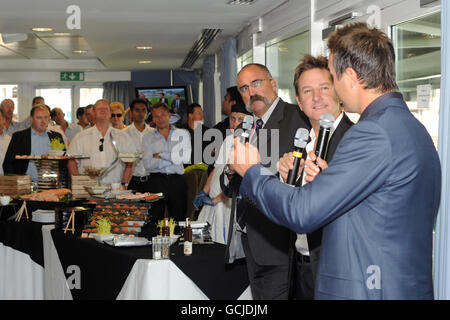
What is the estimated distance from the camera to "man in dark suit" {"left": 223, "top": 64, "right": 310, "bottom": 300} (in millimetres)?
2705

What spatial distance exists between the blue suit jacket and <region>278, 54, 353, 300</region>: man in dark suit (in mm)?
745

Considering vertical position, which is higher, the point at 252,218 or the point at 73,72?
the point at 73,72

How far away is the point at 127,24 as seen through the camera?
8008 millimetres

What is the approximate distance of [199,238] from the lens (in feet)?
11.2

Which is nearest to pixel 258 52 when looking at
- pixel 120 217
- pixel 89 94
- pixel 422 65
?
pixel 422 65

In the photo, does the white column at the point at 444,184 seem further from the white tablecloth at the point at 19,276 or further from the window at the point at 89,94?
the window at the point at 89,94

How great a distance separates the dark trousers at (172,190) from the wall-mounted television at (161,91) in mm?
8183

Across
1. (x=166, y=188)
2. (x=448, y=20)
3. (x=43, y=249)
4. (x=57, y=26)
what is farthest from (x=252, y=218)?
(x=57, y=26)

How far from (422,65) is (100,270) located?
7.75 ft

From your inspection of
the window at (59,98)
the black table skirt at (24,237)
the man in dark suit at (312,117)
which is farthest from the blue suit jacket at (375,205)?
the window at (59,98)

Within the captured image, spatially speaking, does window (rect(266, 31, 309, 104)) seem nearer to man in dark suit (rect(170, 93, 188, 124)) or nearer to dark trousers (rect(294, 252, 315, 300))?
dark trousers (rect(294, 252, 315, 300))

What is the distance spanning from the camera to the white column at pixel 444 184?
2318mm
